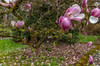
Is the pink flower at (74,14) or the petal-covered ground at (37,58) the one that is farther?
the petal-covered ground at (37,58)

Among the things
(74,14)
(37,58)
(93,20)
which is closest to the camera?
(74,14)

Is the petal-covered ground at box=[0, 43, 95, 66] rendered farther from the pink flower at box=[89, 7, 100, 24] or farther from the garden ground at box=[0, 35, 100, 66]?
the pink flower at box=[89, 7, 100, 24]

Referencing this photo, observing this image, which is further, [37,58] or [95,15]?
[37,58]

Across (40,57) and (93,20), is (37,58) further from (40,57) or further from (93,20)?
(93,20)

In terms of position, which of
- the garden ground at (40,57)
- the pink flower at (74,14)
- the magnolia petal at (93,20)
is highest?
the pink flower at (74,14)

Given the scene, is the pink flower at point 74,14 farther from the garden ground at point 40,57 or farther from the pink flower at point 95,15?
the garden ground at point 40,57

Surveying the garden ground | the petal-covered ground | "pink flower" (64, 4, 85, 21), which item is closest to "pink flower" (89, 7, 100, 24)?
"pink flower" (64, 4, 85, 21)

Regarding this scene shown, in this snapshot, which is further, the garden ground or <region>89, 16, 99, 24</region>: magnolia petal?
the garden ground

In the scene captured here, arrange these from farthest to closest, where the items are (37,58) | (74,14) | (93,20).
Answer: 1. (37,58)
2. (93,20)
3. (74,14)

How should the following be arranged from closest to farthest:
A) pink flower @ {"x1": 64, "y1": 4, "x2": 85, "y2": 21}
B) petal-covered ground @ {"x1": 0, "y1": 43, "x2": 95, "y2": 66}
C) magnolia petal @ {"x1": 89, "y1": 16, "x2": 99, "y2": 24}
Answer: pink flower @ {"x1": 64, "y1": 4, "x2": 85, "y2": 21} → magnolia petal @ {"x1": 89, "y1": 16, "x2": 99, "y2": 24} → petal-covered ground @ {"x1": 0, "y1": 43, "x2": 95, "y2": 66}

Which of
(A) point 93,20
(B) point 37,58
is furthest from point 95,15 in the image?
(B) point 37,58

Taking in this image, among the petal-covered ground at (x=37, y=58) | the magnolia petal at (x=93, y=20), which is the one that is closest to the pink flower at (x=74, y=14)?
the magnolia petal at (x=93, y=20)

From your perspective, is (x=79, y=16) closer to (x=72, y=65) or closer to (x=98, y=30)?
(x=72, y=65)

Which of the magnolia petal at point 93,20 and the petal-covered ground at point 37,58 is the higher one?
the magnolia petal at point 93,20
